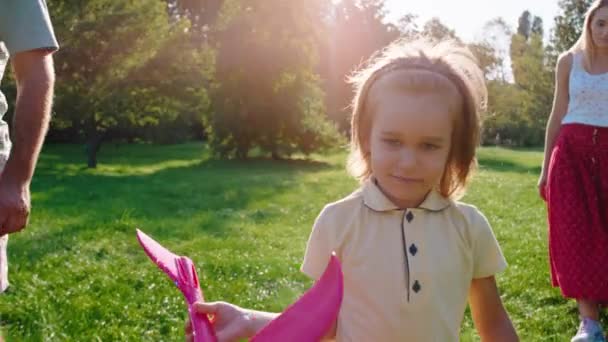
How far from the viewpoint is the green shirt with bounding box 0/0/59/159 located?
2.17 m

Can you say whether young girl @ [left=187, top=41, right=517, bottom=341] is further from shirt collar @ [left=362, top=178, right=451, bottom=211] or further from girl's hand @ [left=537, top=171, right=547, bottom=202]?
girl's hand @ [left=537, top=171, right=547, bottom=202]

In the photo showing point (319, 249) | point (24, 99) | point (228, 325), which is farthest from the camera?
point (24, 99)

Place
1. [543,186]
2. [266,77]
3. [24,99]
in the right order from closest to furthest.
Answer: [24,99]
[543,186]
[266,77]

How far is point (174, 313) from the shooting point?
13.7ft

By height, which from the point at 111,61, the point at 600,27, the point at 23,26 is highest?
the point at 111,61

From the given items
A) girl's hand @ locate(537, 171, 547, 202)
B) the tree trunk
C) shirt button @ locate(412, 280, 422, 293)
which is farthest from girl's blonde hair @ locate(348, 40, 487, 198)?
the tree trunk

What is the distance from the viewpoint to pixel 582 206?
12.9ft

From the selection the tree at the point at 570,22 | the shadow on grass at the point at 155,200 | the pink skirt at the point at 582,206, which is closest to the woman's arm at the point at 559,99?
the pink skirt at the point at 582,206

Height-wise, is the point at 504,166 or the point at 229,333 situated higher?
the point at 229,333

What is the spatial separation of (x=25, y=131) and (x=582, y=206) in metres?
2.85

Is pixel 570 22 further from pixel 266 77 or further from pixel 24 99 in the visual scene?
pixel 24 99

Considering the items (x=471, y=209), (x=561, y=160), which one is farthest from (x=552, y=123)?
(x=471, y=209)

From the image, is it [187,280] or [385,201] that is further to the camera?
[385,201]

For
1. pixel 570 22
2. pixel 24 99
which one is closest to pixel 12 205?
pixel 24 99
